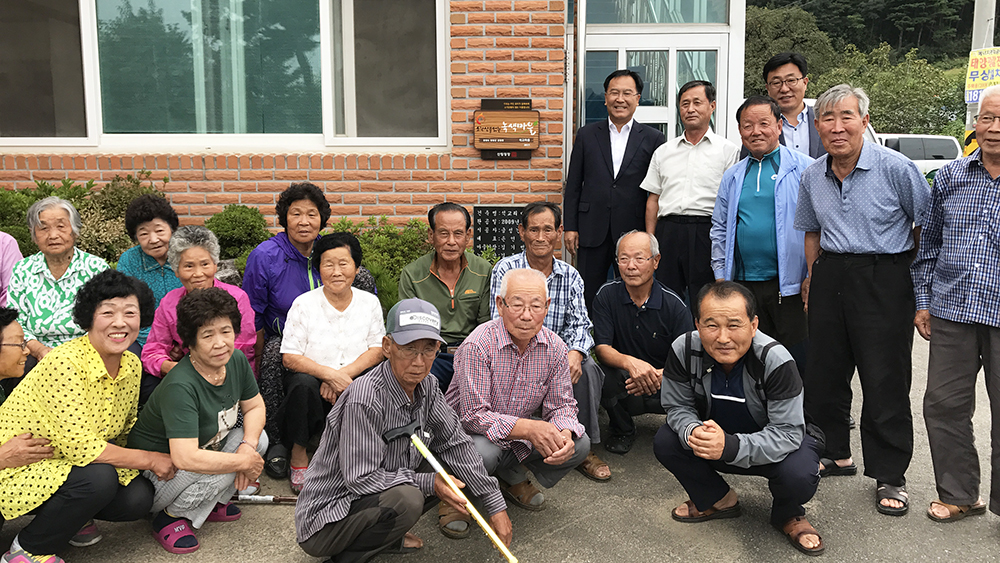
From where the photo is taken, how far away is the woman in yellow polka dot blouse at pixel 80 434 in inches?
115

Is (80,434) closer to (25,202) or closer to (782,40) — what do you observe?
(25,202)

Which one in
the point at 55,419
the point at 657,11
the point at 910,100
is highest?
the point at 910,100

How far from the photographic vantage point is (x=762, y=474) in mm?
3301

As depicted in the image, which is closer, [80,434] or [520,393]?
[80,434]

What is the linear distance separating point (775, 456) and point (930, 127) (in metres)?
33.8

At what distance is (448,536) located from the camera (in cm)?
338

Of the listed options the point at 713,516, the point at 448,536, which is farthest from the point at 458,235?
the point at 713,516

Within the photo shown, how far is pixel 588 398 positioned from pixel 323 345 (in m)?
1.47

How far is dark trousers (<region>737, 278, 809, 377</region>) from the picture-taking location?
427 centimetres

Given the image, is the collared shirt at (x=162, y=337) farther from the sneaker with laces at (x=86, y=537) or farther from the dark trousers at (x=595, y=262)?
the dark trousers at (x=595, y=262)

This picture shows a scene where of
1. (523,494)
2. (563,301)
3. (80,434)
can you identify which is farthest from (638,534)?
(80,434)

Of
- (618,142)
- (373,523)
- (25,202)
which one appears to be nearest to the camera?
(373,523)

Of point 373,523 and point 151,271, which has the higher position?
point 151,271

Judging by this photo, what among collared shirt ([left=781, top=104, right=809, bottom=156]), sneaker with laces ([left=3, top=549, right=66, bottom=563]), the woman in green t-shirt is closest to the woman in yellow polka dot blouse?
sneaker with laces ([left=3, top=549, right=66, bottom=563])
